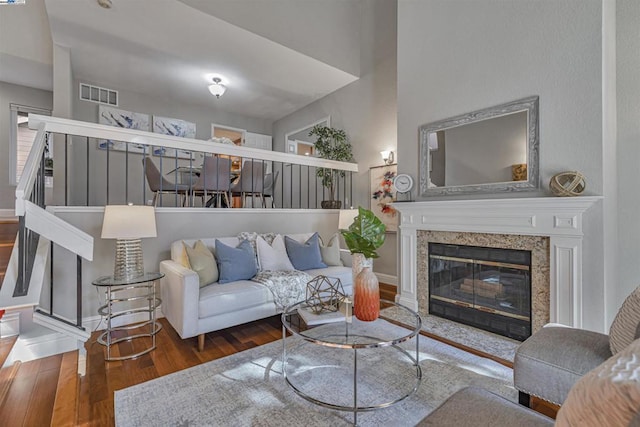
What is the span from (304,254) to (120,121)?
4.60m

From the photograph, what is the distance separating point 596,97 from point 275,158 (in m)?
3.33

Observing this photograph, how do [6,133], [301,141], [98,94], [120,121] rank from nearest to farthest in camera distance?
[6,133] < [98,94] < [120,121] < [301,141]

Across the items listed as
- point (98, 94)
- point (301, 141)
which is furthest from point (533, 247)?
point (98, 94)

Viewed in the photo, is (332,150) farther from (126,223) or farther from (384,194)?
(126,223)

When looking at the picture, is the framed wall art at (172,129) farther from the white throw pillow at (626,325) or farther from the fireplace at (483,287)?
the white throw pillow at (626,325)

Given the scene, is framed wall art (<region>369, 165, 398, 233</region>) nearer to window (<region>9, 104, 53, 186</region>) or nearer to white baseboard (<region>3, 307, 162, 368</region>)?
white baseboard (<region>3, 307, 162, 368</region>)

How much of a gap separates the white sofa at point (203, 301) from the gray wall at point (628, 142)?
3083mm

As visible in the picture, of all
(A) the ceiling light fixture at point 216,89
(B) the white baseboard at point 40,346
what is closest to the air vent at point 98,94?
(A) the ceiling light fixture at point 216,89

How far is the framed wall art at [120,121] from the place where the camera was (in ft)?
17.2

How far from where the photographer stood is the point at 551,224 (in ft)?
8.04

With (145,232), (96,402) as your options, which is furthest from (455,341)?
(145,232)

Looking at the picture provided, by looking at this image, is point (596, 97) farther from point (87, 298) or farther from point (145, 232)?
point (87, 298)

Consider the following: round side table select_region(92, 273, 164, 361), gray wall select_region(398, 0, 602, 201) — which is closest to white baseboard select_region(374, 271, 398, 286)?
→ gray wall select_region(398, 0, 602, 201)

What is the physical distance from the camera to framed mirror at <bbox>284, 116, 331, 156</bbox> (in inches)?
257
